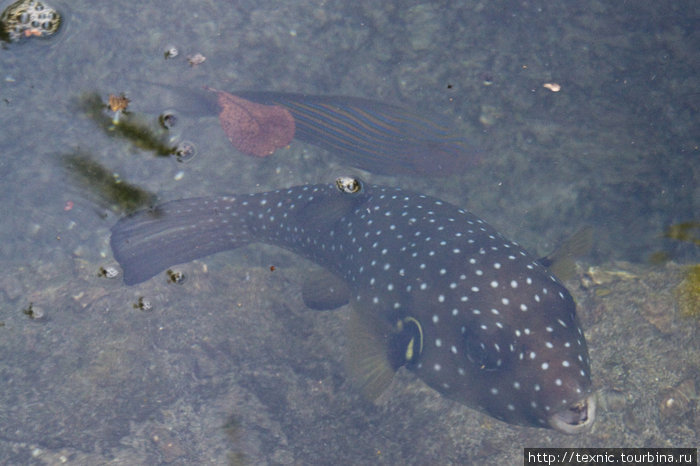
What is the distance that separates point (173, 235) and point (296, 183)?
170 centimetres

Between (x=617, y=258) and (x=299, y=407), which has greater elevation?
(x=617, y=258)

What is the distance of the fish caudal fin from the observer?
4.94 meters

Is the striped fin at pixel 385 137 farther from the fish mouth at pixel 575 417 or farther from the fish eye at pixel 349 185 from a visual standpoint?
the fish mouth at pixel 575 417

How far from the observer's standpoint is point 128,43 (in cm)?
610

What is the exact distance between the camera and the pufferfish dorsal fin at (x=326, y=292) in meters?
4.97

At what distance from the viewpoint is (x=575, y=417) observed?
11.1 ft

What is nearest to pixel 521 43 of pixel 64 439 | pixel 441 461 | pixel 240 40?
pixel 240 40

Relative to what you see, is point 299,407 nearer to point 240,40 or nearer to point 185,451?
point 185,451

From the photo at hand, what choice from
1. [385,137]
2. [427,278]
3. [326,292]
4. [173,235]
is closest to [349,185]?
[385,137]

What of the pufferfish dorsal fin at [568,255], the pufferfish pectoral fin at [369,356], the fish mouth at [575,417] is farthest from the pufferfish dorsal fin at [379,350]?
the pufferfish dorsal fin at [568,255]

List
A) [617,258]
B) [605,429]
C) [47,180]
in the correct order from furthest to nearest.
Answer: [47,180]
[617,258]
[605,429]

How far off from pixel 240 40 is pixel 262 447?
5042 mm

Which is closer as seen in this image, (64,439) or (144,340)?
(64,439)

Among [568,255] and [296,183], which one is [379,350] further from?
[296,183]
